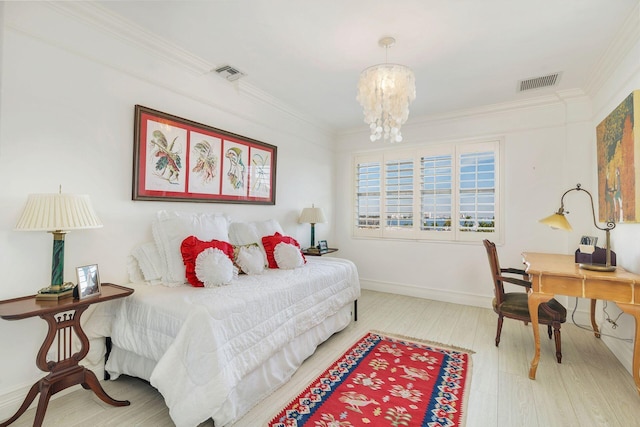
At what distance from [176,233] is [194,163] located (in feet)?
2.50

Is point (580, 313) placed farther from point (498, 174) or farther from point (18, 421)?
point (18, 421)

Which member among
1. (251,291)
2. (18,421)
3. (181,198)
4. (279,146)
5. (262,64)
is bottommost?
(18,421)

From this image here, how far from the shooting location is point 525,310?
258 cm

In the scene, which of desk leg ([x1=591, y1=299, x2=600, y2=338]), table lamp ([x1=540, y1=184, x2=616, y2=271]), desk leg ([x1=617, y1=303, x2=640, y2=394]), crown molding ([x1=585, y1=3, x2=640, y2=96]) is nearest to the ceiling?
crown molding ([x1=585, y1=3, x2=640, y2=96])

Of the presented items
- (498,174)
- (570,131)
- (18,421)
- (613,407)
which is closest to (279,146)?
(498,174)

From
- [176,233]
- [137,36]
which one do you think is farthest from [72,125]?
[176,233]

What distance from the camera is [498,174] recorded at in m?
3.94

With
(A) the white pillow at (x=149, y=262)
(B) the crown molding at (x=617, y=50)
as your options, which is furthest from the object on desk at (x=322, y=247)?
(B) the crown molding at (x=617, y=50)

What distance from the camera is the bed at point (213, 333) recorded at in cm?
161

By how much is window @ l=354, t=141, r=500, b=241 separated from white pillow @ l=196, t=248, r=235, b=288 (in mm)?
3053

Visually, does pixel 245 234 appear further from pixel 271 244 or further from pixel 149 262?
pixel 149 262

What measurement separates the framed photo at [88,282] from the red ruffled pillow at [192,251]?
1.83 feet

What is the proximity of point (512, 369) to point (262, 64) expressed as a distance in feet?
11.4

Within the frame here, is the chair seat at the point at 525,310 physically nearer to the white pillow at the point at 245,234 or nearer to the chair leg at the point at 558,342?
the chair leg at the point at 558,342
